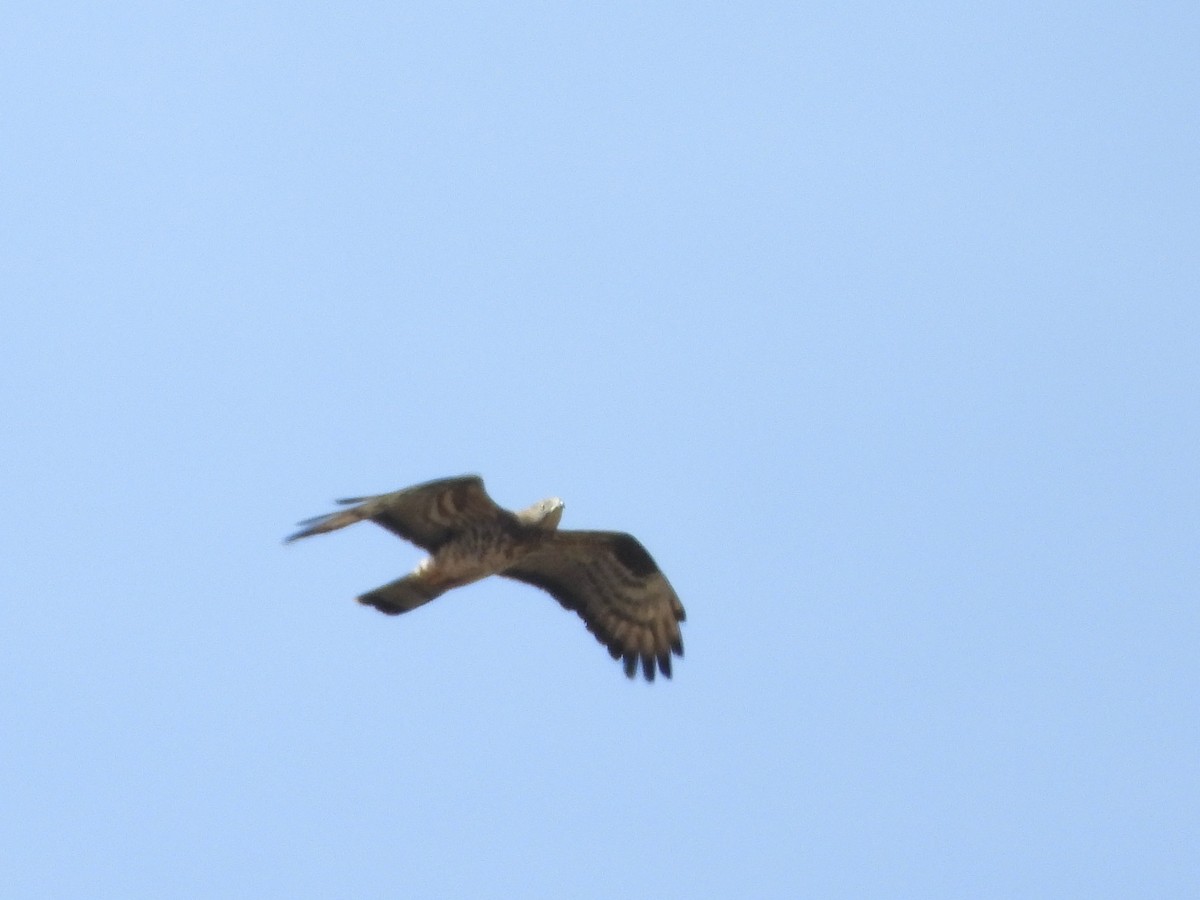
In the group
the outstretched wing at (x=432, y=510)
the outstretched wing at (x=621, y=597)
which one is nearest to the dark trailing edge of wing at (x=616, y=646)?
the outstretched wing at (x=621, y=597)

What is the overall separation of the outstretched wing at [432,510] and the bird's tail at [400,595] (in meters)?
0.28

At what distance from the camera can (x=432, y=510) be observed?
51.0ft

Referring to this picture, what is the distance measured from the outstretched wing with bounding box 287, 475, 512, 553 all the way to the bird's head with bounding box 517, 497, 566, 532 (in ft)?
0.76

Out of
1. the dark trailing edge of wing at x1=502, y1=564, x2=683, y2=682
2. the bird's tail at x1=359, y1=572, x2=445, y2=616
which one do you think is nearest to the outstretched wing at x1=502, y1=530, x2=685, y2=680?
the dark trailing edge of wing at x1=502, y1=564, x2=683, y2=682

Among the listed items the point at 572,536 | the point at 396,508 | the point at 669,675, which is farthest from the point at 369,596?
the point at 669,675

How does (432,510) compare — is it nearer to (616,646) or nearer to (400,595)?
(400,595)

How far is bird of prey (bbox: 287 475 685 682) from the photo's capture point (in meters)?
15.5

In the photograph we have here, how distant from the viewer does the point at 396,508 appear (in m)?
15.5

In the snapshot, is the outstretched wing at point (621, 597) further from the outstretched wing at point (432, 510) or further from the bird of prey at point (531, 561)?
the outstretched wing at point (432, 510)

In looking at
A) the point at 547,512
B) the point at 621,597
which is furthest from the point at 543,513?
the point at 621,597

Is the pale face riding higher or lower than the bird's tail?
higher

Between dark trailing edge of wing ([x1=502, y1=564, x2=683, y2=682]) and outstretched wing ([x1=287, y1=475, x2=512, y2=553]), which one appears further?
dark trailing edge of wing ([x1=502, y1=564, x2=683, y2=682])

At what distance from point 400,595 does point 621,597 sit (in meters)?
2.35

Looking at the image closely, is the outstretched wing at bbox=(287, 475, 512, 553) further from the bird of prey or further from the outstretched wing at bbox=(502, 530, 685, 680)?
the outstretched wing at bbox=(502, 530, 685, 680)
